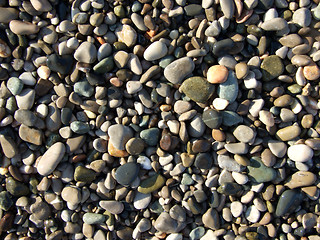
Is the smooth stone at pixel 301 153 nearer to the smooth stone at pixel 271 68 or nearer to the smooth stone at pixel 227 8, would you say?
the smooth stone at pixel 271 68

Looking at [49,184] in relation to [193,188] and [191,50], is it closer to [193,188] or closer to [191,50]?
[193,188]

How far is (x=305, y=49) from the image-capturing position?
1230 millimetres

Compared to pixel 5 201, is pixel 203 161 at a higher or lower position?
higher

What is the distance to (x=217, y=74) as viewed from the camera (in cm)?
119

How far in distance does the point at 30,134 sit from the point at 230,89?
0.84 metres

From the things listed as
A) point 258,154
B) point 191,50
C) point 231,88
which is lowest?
point 258,154

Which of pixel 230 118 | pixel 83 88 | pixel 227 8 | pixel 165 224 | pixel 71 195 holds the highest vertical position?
pixel 227 8

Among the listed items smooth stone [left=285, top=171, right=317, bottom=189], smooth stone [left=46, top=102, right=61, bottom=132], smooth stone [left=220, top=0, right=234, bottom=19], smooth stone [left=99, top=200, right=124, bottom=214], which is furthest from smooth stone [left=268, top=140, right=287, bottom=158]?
smooth stone [left=46, top=102, right=61, bottom=132]

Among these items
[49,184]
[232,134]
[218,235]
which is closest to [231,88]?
[232,134]

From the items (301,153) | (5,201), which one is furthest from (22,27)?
(301,153)

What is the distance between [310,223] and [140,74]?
935mm

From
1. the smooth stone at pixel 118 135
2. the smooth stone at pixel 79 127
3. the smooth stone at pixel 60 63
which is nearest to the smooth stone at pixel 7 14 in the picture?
the smooth stone at pixel 60 63

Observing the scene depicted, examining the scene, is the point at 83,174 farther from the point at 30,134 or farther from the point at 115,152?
the point at 30,134

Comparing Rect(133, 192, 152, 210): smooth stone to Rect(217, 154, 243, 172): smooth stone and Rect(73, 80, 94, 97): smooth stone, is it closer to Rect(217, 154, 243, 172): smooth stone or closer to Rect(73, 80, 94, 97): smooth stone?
Rect(217, 154, 243, 172): smooth stone
